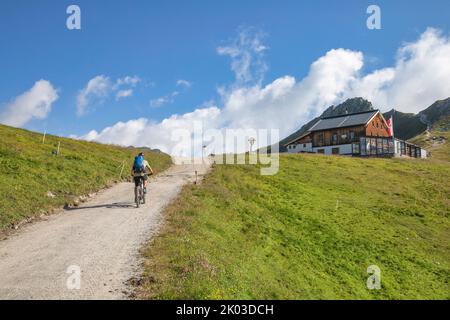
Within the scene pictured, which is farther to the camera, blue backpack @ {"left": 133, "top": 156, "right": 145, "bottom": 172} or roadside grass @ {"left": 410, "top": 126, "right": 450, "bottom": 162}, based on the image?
roadside grass @ {"left": 410, "top": 126, "right": 450, "bottom": 162}

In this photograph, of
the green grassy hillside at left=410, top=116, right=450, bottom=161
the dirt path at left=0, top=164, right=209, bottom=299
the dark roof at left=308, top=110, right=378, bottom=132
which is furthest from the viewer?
the green grassy hillside at left=410, top=116, right=450, bottom=161

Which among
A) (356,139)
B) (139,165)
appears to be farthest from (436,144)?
(139,165)

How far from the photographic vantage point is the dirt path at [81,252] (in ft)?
39.7

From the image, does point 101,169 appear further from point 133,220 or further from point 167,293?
point 167,293

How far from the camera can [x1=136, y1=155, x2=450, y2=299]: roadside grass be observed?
14.1 m

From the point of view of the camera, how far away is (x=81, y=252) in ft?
50.9

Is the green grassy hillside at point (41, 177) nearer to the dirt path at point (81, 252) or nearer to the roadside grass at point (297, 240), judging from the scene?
the dirt path at point (81, 252)

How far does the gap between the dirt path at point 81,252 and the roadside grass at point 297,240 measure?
1004mm

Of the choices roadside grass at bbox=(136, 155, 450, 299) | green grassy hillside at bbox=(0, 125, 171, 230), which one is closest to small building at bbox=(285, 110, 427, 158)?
roadside grass at bbox=(136, 155, 450, 299)

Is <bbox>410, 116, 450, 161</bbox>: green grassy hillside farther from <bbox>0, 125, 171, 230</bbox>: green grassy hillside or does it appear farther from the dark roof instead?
<bbox>0, 125, 171, 230</bbox>: green grassy hillside

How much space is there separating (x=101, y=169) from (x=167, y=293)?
88.7ft

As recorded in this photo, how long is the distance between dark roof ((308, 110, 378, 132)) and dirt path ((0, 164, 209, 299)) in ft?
244

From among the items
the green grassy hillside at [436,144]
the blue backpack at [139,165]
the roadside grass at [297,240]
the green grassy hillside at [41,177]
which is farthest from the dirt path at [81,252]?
the green grassy hillside at [436,144]
